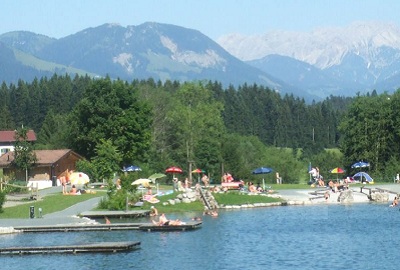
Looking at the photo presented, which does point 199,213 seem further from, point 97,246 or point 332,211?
point 97,246

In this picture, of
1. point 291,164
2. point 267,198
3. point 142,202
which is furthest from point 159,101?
point 142,202

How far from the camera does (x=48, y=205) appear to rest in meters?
78.2

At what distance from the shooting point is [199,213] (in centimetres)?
7950

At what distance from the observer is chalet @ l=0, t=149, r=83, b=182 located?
4176 inches

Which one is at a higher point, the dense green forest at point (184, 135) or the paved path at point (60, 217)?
the dense green forest at point (184, 135)

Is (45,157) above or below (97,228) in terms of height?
above

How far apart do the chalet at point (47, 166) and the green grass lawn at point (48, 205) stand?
65.2 feet

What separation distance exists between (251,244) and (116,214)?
18.8m

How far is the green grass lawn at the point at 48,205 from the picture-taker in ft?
242

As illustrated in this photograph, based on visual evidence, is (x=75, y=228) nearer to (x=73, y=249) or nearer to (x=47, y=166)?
(x=73, y=249)

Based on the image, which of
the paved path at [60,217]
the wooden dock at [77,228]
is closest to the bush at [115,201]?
the paved path at [60,217]

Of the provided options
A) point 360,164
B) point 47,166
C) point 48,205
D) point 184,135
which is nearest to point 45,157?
point 47,166

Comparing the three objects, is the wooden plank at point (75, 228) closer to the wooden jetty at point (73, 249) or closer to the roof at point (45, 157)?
the wooden jetty at point (73, 249)

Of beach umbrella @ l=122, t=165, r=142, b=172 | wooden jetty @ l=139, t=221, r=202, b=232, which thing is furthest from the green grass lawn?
beach umbrella @ l=122, t=165, r=142, b=172
